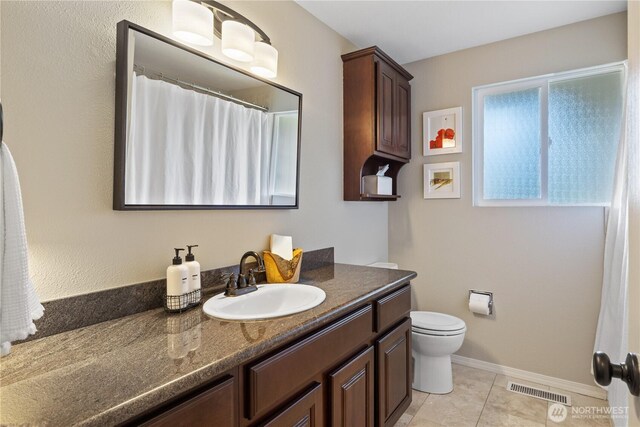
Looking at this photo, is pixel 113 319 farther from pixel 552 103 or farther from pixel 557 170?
pixel 552 103

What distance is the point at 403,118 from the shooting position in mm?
2736

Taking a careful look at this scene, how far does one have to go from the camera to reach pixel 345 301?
1368 mm

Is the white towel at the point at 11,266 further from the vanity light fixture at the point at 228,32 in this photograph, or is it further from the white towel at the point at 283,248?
the white towel at the point at 283,248

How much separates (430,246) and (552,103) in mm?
1354

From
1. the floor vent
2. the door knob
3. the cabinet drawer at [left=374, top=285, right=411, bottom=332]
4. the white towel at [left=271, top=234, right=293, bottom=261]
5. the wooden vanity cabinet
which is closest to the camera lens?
the door knob

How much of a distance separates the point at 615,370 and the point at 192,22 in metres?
1.63

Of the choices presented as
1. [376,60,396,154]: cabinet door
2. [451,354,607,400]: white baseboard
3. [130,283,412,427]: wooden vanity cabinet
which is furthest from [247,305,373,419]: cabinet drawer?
[451,354,607,400]: white baseboard

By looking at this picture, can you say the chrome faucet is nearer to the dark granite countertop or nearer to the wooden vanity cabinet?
the dark granite countertop

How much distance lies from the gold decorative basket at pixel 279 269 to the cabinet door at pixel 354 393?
1.65ft

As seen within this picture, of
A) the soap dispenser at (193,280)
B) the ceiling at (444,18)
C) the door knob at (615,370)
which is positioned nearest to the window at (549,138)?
the ceiling at (444,18)

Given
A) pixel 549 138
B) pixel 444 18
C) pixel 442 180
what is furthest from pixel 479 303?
pixel 444 18

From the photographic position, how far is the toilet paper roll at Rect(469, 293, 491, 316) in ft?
8.31

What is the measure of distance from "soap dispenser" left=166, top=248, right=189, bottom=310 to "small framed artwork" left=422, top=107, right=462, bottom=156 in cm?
224

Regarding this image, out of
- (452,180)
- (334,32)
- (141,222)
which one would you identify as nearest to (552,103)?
(452,180)
